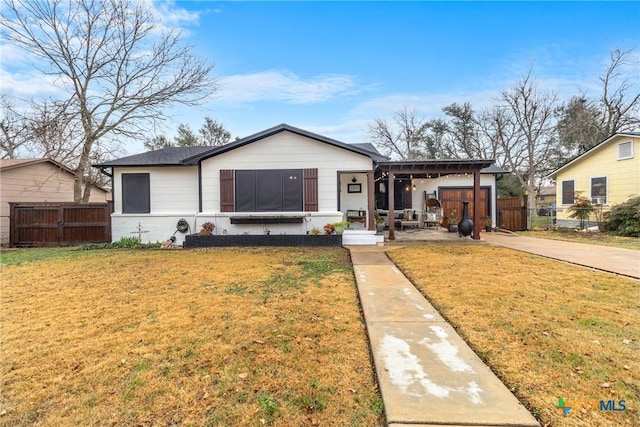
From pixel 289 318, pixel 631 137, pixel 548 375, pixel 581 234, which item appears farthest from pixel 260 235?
pixel 631 137

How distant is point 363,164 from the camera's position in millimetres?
9711

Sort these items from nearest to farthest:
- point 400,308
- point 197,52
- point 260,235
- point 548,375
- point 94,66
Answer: point 548,375 → point 400,308 → point 260,235 → point 94,66 → point 197,52

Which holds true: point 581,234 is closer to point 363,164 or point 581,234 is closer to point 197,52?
point 363,164

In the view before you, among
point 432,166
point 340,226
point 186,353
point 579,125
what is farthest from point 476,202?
point 579,125

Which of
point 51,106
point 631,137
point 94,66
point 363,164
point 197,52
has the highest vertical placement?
Answer: point 197,52

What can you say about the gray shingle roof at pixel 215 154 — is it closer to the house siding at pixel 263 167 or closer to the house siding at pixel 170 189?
the house siding at pixel 263 167

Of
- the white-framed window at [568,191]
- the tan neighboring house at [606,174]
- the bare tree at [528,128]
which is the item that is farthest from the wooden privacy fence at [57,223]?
the bare tree at [528,128]

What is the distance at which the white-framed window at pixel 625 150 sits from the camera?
500 inches

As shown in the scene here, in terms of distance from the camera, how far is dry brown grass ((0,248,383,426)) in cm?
194

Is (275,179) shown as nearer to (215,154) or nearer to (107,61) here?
(215,154)

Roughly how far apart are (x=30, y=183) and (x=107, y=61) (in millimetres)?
6031

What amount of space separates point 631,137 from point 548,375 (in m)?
15.9

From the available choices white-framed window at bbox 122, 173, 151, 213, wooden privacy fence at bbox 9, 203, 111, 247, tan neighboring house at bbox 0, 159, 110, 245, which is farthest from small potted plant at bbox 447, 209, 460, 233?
tan neighboring house at bbox 0, 159, 110, 245

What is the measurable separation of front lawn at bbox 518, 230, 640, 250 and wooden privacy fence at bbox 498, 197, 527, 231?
1.34 m
